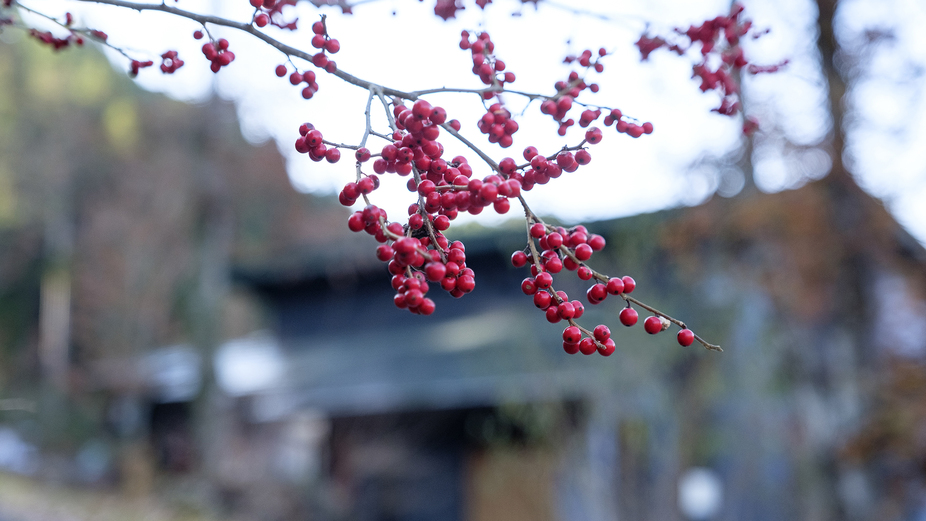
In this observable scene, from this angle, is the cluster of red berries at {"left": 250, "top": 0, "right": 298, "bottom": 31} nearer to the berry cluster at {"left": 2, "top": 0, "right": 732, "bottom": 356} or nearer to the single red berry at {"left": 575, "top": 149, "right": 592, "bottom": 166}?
the berry cluster at {"left": 2, "top": 0, "right": 732, "bottom": 356}

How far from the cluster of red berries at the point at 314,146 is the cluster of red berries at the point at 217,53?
14.4 inches

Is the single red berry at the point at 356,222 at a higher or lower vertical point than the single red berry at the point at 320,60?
lower

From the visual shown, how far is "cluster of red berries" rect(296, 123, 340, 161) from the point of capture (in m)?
1.01

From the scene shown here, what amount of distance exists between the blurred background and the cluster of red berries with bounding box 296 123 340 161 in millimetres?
1429

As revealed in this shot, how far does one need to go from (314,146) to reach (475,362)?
632cm

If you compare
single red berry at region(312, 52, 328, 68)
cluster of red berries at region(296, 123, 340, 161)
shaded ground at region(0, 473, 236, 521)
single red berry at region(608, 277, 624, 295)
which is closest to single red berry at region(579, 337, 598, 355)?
single red berry at region(608, 277, 624, 295)

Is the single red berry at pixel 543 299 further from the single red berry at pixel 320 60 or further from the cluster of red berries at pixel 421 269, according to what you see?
the single red berry at pixel 320 60

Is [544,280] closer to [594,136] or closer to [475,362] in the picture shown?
[594,136]

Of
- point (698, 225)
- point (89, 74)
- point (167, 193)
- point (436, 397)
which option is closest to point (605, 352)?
point (698, 225)

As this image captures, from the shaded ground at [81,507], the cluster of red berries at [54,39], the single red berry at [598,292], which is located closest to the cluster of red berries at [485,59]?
the single red berry at [598,292]

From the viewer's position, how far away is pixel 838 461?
15.0 feet

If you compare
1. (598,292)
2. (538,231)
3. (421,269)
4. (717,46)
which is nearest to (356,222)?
(421,269)

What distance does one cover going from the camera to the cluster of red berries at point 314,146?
3.30 ft

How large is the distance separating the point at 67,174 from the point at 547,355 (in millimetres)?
15913
